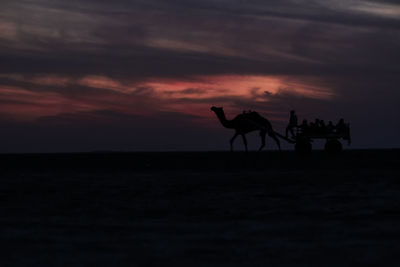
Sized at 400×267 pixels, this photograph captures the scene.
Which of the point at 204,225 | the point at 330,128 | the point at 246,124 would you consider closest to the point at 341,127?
the point at 330,128

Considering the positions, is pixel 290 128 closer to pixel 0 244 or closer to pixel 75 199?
pixel 75 199

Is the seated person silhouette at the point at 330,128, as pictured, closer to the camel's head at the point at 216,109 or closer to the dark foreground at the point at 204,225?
the camel's head at the point at 216,109

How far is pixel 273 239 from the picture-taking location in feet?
23.8

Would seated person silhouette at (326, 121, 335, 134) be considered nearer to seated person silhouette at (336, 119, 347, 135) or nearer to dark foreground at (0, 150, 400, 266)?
seated person silhouette at (336, 119, 347, 135)

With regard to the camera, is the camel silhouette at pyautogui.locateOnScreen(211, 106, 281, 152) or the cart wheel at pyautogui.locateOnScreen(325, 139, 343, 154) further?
the camel silhouette at pyautogui.locateOnScreen(211, 106, 281, 152)

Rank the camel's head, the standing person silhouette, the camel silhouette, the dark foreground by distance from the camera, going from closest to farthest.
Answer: the dark foreground < the standing person silhouette < the camel silhouette < the camel's head

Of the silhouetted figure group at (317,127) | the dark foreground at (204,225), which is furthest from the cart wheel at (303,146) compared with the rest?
the dark foreground at (204,225)

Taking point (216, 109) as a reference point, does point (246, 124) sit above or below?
below

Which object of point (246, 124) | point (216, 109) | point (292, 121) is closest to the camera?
point (292, 121)

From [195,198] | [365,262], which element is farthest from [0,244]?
[195,198]

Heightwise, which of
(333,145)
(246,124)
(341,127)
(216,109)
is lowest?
(333,145)

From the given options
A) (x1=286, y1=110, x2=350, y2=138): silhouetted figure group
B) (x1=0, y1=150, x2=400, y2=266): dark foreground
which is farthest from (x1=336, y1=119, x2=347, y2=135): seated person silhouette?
(x1=0, y1=150, x2=400, y2=266): dark foreground

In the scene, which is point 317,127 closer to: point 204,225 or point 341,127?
point 341,127

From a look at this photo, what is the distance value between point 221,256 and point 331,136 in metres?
30.5
